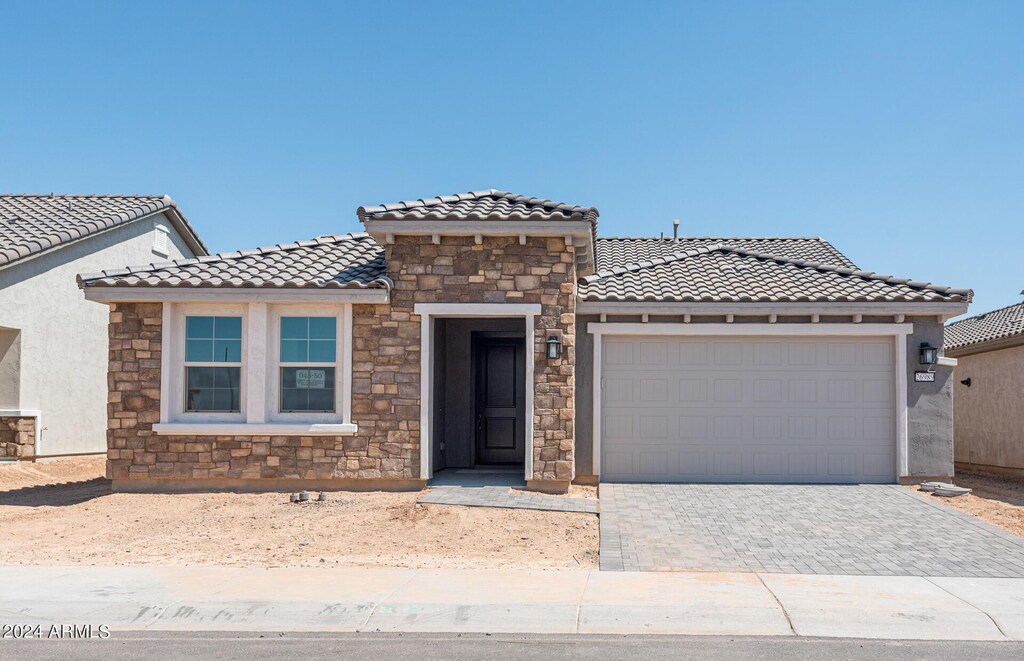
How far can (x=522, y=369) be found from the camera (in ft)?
A: 48.9

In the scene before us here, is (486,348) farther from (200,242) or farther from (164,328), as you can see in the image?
(200,242)

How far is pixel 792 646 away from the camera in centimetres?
592

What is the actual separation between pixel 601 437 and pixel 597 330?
1623 mm

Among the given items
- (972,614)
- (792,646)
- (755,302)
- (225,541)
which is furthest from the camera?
→ (755,302)

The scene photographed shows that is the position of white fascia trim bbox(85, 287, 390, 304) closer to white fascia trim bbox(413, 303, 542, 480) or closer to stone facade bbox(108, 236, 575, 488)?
stone facade bbox(108, 236, 575, 488)

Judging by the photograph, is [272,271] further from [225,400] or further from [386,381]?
[386,381]

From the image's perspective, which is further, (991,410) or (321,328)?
(991,410)

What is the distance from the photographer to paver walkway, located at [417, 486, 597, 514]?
10930mm

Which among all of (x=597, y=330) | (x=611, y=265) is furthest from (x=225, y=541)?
(x=611, y=265)

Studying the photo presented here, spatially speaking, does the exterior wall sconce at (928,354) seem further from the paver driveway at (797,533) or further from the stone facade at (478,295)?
the stone facade at (478,295)

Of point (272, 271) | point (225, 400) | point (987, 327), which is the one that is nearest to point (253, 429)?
point (225, 400)

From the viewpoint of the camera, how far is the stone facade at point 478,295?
1216 centimetres

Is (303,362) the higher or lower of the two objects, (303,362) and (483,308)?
the lower

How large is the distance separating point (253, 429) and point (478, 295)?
11.9 ft
